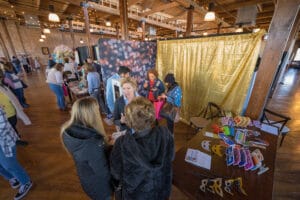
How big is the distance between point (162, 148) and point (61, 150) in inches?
98.3

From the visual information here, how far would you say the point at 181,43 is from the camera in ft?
9.85

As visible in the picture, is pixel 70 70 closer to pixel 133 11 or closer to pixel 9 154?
pixel 133 11

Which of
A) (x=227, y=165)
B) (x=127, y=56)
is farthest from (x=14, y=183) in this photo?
(x=127, y=56)

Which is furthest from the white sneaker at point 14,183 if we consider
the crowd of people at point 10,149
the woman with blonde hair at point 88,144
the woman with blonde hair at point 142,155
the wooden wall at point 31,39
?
the wooden wall at point 31,39

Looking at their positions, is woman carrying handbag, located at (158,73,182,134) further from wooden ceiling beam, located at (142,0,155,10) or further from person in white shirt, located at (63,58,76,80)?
person in white shirt, located at (63,58,76,80)

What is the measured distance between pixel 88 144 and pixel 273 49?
2.51 metres

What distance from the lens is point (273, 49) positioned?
1727mm

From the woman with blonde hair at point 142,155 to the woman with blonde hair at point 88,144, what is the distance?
0.19 meters

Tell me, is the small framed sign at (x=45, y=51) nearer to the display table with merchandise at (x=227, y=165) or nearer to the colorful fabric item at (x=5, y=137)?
the colorful fabric item at (x=5, y=137)

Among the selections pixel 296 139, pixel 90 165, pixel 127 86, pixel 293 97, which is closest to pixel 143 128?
pixel 90 165

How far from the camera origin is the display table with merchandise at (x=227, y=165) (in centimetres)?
98

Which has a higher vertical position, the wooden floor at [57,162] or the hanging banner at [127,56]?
the hanging banner at [127,56]

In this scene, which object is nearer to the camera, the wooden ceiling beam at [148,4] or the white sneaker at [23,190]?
the white sneaker at [23,190]

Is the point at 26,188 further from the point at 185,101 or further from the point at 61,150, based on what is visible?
the point at 185,101
